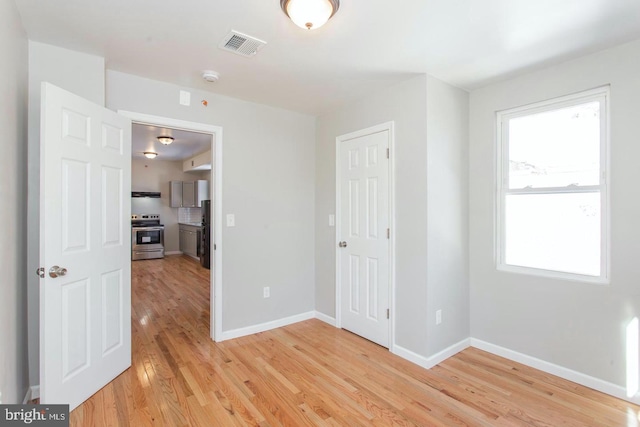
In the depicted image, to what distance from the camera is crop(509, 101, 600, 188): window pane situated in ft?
7.95

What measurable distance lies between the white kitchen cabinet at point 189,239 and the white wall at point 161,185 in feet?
0.96

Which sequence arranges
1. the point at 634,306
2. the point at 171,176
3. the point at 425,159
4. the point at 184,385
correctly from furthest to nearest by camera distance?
the point at 171,176
the point at 425,159
the point at 184,385
the point at 634,306

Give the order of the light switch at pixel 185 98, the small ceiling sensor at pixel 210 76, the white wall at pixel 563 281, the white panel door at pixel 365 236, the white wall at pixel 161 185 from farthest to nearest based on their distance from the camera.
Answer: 1. the white wall at pixel 161 185
2. the white panel door at pixel 365 236
3. the light switch at pixel 185 98
4. the small ceiling sensor at pixel 210 76
5. the white wall at pixel 563 281

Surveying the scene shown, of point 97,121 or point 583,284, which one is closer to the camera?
point 97,121

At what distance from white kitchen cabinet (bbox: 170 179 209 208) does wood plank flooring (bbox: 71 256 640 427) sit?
507cm

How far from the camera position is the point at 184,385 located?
2.36 m

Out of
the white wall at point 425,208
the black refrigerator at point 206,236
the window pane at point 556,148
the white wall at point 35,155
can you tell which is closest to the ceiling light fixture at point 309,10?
the white wall at point 425,208

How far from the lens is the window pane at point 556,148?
242 centimetres

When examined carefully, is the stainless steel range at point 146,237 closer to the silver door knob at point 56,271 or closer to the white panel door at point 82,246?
the white panel door at point 82,246

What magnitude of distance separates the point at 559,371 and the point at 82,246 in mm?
3725

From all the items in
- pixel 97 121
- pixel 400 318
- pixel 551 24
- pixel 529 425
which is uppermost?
pixel 551 24

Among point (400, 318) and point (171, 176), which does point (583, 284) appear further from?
point (171, 176)

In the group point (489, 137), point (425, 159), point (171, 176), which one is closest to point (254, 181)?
point (425, 159)

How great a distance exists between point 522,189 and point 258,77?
2.55m
